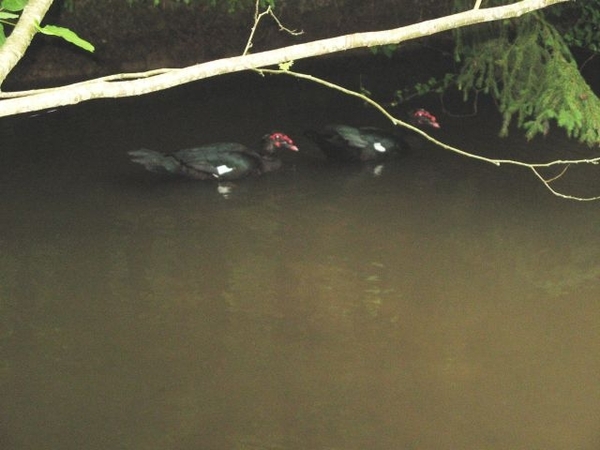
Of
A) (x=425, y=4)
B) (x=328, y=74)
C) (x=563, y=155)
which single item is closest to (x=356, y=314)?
(x=563, y=155)

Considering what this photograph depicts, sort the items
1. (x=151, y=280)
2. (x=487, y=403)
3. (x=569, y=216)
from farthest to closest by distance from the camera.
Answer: (x=569, y=216), (x=151, y=280), (x=487, y=403)

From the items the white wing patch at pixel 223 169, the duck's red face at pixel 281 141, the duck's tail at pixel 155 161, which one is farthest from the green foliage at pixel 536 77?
the duck's tail at pixel 155 161

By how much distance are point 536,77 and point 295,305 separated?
3309 millimetres

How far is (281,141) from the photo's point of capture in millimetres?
8703

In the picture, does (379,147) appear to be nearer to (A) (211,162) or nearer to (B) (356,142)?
(B) (356,142)

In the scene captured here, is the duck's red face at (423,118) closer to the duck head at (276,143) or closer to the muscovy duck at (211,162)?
the duck head at (276,143)

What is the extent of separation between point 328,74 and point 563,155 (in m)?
3.52

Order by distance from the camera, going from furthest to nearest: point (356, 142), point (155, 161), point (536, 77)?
point (356, 142) < point (536, 77) < point (155, 161)

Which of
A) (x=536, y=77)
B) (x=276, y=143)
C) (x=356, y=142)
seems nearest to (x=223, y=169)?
(x=276, y=143)

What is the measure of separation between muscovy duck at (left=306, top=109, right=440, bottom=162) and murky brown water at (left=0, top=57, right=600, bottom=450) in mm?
150

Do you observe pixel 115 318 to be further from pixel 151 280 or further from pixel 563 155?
pixel 563 155

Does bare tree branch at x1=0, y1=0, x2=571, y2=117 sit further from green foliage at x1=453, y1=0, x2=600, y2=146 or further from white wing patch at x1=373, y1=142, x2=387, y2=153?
white wing patch at x1=373, y1=142, x2=387, y2=153

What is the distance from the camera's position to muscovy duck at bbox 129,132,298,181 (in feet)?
26.3

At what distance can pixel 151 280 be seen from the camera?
6.50 metres
